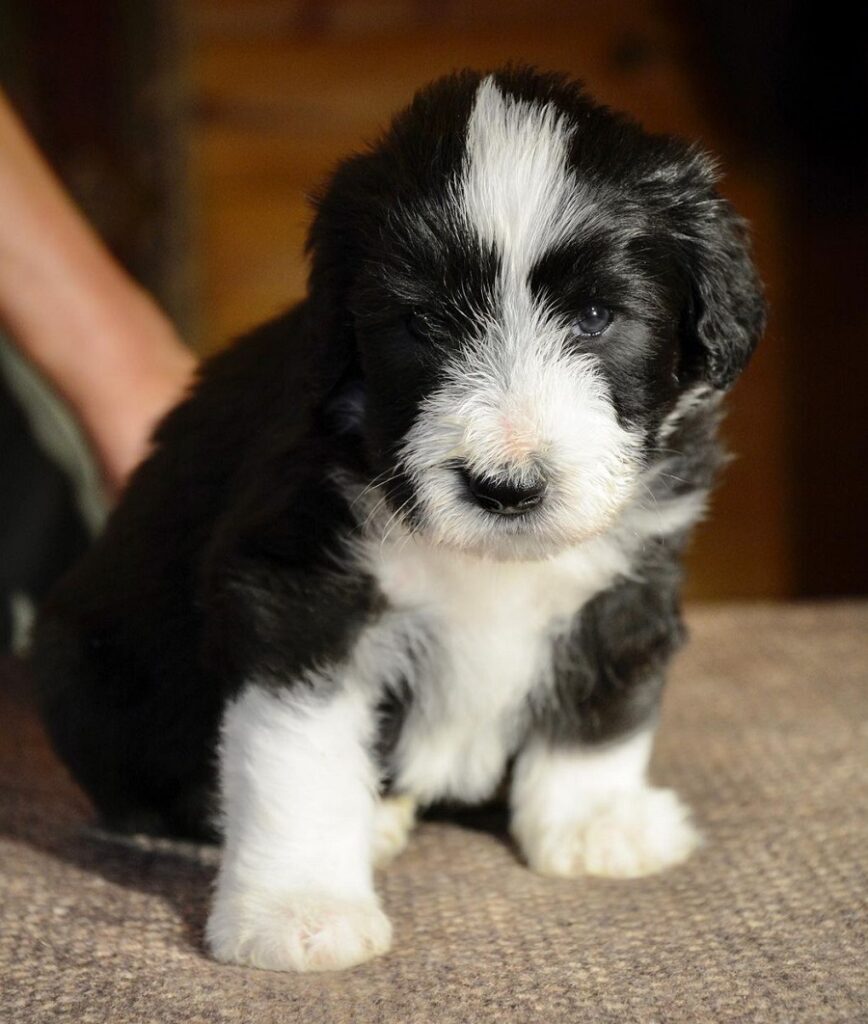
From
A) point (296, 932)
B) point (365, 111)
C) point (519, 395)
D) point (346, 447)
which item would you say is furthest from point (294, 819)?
point (365, 111)

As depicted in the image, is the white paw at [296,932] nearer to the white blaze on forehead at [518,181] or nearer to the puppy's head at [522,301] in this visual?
the puppy's head at [522,301]

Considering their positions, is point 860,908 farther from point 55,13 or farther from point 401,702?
point 55,13

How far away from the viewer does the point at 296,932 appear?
1.73m

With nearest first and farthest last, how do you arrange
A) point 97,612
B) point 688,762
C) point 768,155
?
point 97,612, point 688,762, point 768,155

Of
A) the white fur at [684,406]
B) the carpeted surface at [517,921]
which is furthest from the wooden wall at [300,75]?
the white fur at [684,406]

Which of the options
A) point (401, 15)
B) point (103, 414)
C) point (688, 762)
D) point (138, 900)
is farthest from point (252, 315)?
point (138, 900)

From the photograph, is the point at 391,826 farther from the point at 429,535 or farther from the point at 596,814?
the point at 429,535

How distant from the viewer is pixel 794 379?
612 centimetres

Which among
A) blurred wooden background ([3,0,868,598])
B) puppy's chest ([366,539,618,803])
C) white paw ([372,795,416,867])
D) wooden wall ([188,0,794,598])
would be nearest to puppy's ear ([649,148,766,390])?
puppy's chest ([366,539,618,803])

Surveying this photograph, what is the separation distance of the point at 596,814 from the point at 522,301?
832mm

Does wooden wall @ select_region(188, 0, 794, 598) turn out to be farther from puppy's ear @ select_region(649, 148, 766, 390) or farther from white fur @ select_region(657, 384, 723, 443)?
puppy's ear @ select_region(649, 148, 766, 390)

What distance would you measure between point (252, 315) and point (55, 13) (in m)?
1.27

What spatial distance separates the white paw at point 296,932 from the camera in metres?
1.71

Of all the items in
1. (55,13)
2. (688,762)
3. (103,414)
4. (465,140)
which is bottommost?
(688,762)
